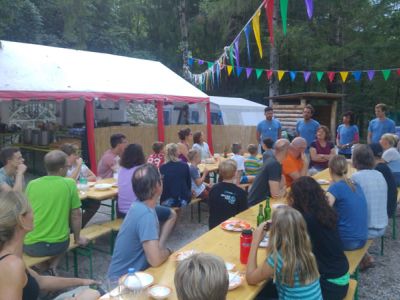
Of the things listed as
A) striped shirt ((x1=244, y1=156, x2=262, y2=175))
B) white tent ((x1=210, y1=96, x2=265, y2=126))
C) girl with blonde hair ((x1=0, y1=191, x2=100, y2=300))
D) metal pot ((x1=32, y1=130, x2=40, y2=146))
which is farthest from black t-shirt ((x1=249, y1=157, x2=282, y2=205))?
white tent ((x1=210, y1=96, x2=265, y2=126))

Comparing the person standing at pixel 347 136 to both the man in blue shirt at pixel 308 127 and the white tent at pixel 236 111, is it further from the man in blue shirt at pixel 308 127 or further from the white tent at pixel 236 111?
the white tent at pixel 236 111

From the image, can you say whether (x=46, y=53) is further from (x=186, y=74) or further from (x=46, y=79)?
(x=186, y=74)

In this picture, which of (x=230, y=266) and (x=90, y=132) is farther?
(x=90, y=132)

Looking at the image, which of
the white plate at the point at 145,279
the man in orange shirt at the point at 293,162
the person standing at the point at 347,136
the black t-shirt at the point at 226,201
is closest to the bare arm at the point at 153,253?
the white plate at the point at 145,279

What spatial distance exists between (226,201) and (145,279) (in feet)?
5.38

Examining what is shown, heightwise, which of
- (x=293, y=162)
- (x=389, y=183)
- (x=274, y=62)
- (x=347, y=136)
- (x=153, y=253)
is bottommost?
(x=153, y=253)

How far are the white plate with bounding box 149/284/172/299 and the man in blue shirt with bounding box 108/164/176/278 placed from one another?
0.94 feet

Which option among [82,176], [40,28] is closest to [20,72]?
[82,176]

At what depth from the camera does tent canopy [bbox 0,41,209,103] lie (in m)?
7.96

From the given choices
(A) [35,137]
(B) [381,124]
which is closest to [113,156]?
(B) [381,124]

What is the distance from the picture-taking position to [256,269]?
2.21 meters

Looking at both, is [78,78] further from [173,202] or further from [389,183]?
[389,183]

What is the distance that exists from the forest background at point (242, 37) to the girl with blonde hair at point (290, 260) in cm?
1452

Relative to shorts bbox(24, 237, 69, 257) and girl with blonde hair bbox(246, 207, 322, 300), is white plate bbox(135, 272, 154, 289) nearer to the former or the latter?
girl with blonde hair bbox(246, 207, 322, 300)
